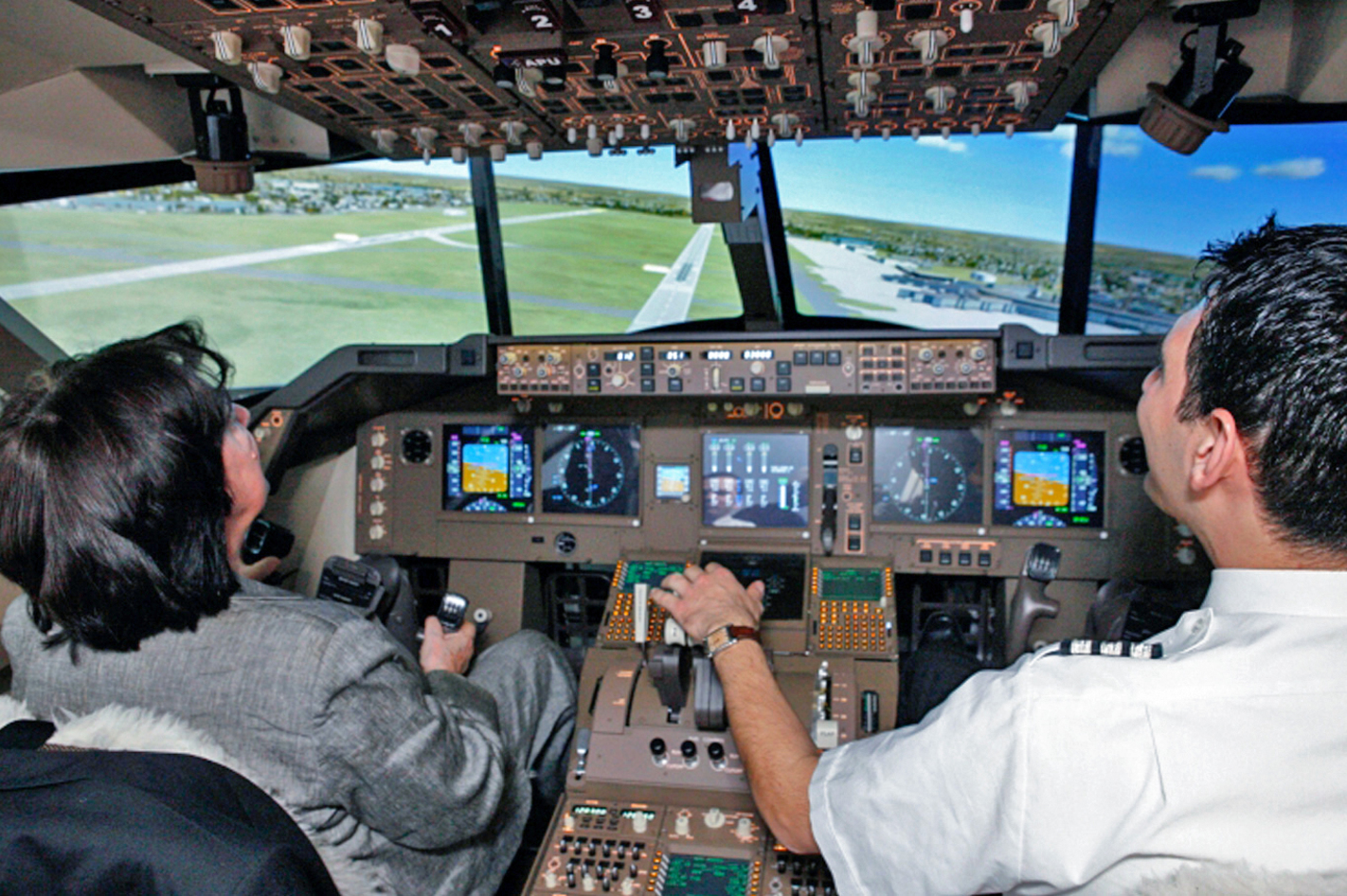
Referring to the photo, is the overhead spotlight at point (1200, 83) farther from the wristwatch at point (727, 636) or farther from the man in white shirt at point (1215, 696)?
the wristwatch at point (727, 636)

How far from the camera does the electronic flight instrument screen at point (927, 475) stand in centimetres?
242

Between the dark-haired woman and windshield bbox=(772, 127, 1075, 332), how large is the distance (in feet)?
7.09

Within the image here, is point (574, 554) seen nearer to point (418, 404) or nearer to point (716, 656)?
point (418, 404)

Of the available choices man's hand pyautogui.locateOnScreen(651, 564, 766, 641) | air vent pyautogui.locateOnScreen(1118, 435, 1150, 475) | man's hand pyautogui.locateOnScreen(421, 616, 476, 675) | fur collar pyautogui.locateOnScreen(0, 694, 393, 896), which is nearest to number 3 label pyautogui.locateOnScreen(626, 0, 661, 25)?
man's hand pyautogui.locateOnScreen(651, 564, 766, 641)

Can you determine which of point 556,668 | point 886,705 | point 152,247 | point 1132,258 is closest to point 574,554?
point 556,668

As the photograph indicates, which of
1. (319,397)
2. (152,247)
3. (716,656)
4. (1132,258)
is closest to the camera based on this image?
(716,656)

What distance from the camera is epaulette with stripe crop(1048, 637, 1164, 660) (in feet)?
2.97

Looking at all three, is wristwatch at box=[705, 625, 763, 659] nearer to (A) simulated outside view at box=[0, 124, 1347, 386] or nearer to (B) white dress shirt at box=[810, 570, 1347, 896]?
(B) white dress shirt at box=[810, 570, 1347, 896]

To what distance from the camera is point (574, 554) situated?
2.61 m

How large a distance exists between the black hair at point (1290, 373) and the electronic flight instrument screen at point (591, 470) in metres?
1.82

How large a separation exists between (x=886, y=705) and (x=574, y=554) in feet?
3.36

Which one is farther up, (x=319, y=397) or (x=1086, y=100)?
(x=1086, y=100)

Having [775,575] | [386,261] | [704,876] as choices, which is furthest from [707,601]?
[386,261]

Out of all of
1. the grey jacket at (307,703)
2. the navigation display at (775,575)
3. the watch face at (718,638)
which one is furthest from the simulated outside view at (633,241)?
the grey jacket at (307,703)
